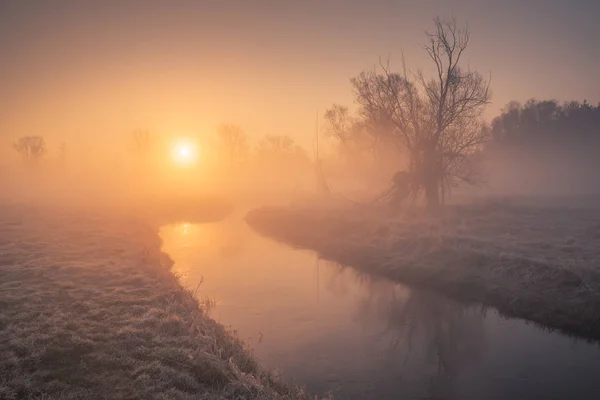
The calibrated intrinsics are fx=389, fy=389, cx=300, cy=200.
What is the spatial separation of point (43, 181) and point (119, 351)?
11248cm

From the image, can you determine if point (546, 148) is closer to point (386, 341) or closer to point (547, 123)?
point (547, 123)

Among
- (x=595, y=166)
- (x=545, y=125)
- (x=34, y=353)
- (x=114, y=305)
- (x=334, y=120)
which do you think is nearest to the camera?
(x=34, y=353)

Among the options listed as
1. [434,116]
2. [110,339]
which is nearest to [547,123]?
[434,116]

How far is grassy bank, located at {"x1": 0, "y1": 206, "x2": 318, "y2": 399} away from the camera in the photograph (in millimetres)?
9289

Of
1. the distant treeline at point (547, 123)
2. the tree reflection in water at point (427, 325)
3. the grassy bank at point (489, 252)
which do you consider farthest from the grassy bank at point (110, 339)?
the distant treeline at point (547, 123)

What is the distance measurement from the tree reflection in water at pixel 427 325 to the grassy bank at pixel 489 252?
4.13 ft

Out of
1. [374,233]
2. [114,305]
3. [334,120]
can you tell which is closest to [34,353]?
[114,305]

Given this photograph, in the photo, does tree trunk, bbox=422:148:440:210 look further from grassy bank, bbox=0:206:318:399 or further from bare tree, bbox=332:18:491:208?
grassy bank, bbox=0:206:318:399

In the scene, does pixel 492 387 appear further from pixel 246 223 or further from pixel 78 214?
pixel 78 214

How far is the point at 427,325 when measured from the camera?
16219mm

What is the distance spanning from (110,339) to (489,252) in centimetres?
1859

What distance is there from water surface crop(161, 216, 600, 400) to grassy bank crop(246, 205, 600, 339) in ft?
3.57

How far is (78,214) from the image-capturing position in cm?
4384

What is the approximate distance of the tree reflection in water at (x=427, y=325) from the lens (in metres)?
12.9
